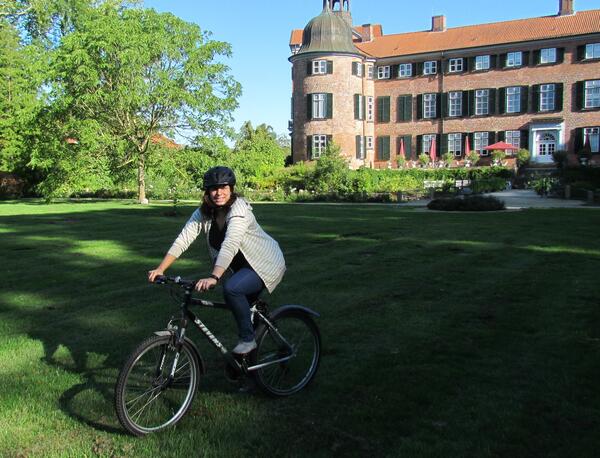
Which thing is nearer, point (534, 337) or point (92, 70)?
point (534, 337)

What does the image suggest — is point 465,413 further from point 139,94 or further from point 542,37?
→ point 542,37

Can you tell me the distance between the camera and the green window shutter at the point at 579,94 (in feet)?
149

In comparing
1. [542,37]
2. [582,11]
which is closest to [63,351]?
[542,37]

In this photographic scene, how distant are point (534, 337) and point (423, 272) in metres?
3.65

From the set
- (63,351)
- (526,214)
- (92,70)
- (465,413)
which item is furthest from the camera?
(92,70)

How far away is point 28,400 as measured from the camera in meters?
4.27

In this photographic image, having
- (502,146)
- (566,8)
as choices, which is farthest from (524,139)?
(566,8)

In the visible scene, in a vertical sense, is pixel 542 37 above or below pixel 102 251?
above

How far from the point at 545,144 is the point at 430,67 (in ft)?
37.9

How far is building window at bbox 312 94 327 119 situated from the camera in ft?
166

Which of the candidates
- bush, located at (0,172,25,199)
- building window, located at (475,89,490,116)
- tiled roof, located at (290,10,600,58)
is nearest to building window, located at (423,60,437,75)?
tiled roof, located at (290,10,600,58)

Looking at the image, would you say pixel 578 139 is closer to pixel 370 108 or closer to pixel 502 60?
pixel 502 60

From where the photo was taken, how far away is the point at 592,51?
4512 cm

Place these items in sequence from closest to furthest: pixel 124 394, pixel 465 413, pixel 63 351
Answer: pixel 124 394 < pixel 465 413 < pixel 63 351
